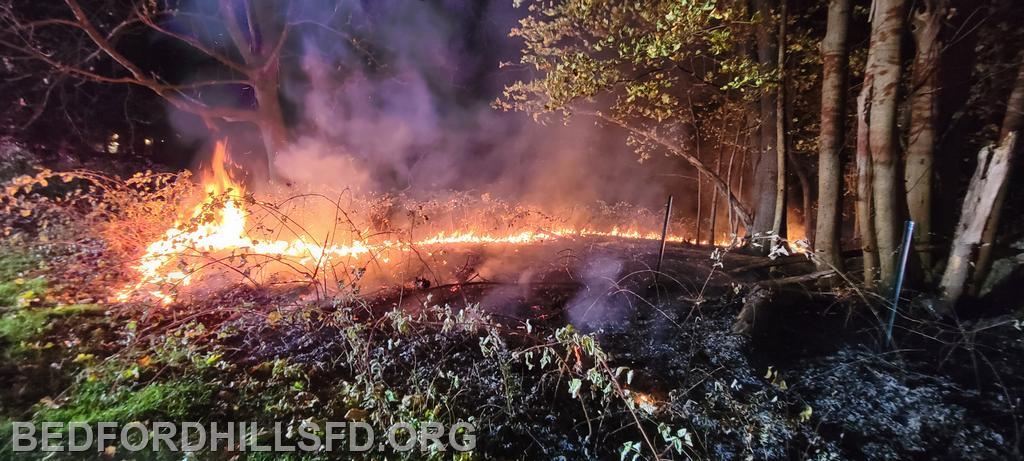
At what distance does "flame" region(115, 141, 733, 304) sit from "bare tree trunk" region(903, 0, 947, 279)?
6.41 m

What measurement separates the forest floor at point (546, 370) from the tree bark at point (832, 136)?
0.64 meters

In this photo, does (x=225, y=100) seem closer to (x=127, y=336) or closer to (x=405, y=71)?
(x=405, y=71)

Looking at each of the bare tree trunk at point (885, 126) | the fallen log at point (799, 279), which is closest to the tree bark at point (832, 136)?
the fallen log at point (799, 279)

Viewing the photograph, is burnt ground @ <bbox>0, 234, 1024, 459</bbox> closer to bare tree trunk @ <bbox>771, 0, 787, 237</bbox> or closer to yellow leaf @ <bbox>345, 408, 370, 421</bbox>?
yellow leaf @ <bbox>345, 408, 370, 421</bbox>

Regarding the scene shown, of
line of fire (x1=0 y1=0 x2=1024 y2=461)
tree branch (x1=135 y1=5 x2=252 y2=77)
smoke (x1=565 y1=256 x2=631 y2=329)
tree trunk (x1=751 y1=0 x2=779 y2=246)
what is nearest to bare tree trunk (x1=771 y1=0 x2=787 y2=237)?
A: line of fire (x1=0 y1=0 x2=1024 y2=461)

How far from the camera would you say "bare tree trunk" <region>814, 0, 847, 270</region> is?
589 cm

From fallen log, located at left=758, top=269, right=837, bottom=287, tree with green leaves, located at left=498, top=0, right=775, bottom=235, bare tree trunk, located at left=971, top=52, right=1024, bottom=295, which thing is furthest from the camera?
tree with green leaves, located at left=498, top=0, right=775, bottom=235

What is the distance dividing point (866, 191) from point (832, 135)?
0.91 m

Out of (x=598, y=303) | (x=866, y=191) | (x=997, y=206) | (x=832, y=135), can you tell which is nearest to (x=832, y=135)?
(x=832, y=135)

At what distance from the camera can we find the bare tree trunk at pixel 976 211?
200 inches

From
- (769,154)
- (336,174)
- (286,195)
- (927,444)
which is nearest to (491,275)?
(927,444)

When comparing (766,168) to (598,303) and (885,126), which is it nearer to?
(885,126)

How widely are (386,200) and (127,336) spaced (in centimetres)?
765

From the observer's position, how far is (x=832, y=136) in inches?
237
